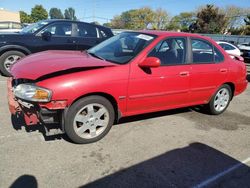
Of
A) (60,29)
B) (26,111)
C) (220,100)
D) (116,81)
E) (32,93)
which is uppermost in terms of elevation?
(60,29)

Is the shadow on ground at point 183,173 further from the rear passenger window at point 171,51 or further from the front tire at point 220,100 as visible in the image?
the front tire at point 220,100

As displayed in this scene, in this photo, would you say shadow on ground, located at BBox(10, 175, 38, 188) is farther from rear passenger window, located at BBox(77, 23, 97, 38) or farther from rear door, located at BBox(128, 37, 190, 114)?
rear passenger window, located at BBox(77, 23, 97, 38)

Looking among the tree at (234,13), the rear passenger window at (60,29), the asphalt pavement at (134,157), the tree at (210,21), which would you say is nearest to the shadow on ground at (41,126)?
the asphalt pavement at (134,157)

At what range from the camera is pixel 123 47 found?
14.5ft

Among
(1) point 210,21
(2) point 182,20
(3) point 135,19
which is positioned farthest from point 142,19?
(1) point 210,21

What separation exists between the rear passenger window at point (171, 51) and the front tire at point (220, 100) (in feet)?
4.05

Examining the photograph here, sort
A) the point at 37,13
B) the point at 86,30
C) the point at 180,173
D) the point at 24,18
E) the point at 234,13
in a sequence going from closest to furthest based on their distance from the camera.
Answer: the point at 180,173, the point at 86,30, the point at 234,13, the point at 24,18, the point at 37,13

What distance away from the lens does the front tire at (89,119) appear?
3520mm

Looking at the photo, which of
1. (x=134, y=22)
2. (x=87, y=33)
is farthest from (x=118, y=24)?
(x=87, y=33)

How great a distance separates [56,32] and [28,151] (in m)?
5.25

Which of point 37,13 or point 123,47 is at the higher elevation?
point 37,13

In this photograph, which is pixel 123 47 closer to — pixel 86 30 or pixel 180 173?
pixel 180 173

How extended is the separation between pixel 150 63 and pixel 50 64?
1432 millimetres

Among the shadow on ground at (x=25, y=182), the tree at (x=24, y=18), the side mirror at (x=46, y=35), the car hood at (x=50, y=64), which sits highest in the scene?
the tree at (x=24, y=18)
